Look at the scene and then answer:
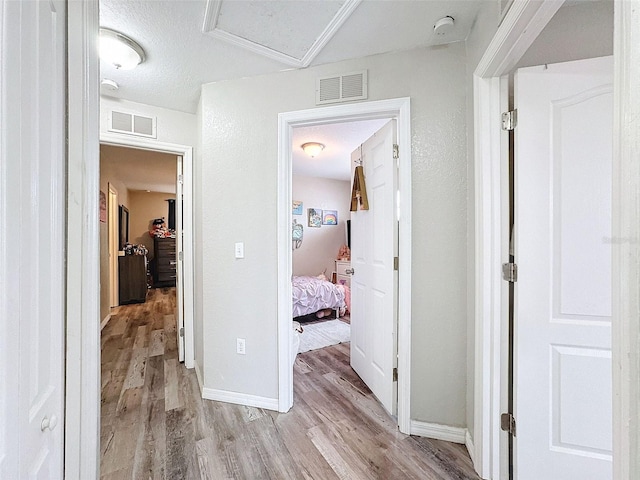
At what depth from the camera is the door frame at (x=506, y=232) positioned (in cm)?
54

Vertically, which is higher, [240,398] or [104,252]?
[104,252]

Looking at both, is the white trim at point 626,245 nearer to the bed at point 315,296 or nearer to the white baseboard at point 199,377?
the white baseboard at point 199,377

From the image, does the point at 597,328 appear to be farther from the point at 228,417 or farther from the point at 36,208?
the point at 228,417

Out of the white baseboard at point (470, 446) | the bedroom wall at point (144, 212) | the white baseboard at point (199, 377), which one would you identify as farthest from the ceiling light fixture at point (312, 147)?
the bedroom wall at point (144, 212)

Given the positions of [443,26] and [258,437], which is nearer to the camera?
[443,26]

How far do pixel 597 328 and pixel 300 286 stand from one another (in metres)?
3.34

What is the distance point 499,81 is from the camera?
1.40 metres

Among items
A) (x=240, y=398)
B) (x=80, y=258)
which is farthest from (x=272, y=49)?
(x=240, y=398)

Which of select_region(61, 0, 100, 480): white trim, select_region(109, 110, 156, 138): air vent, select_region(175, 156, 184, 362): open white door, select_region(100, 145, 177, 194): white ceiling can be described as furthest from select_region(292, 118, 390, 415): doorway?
select_region(100, 145, 177, 194): white ceiling

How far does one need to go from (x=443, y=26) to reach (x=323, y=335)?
3.23 meters

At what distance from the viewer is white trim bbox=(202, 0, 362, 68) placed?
1436 mm

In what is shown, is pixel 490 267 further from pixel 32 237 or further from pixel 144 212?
pixel 144 212

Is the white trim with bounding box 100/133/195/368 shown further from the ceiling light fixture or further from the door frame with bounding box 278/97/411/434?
the ceiling light fixture

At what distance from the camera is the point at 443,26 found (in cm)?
151
